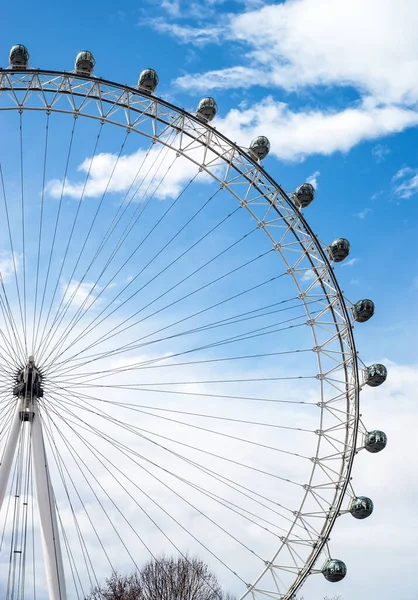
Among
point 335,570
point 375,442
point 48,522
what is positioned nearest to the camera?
point 48,522

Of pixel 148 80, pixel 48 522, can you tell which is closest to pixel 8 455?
pixel 48 522

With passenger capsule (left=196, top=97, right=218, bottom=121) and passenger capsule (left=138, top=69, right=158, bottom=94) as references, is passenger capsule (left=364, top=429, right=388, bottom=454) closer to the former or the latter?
passenger capsule (left=196, top=97, right=218, bottom=121)

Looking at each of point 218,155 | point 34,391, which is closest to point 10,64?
point 218,155

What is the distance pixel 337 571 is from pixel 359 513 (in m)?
2.49

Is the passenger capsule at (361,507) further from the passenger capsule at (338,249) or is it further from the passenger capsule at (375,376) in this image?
the passenger capsule at (338,249)

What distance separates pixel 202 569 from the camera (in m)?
59.5

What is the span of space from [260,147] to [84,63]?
753 centimetres

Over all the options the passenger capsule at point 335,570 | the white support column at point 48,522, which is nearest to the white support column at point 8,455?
the white support column at point 48,522

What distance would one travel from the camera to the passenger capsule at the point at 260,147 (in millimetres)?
33562

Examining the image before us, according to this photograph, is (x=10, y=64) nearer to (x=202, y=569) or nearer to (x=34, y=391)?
(x=34, y=391)

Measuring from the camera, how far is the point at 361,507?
1286 inches

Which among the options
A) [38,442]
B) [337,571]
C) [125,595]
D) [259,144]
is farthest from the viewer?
[125,595]

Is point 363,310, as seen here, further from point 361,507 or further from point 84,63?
point 84,63

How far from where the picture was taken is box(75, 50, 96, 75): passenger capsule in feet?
104
